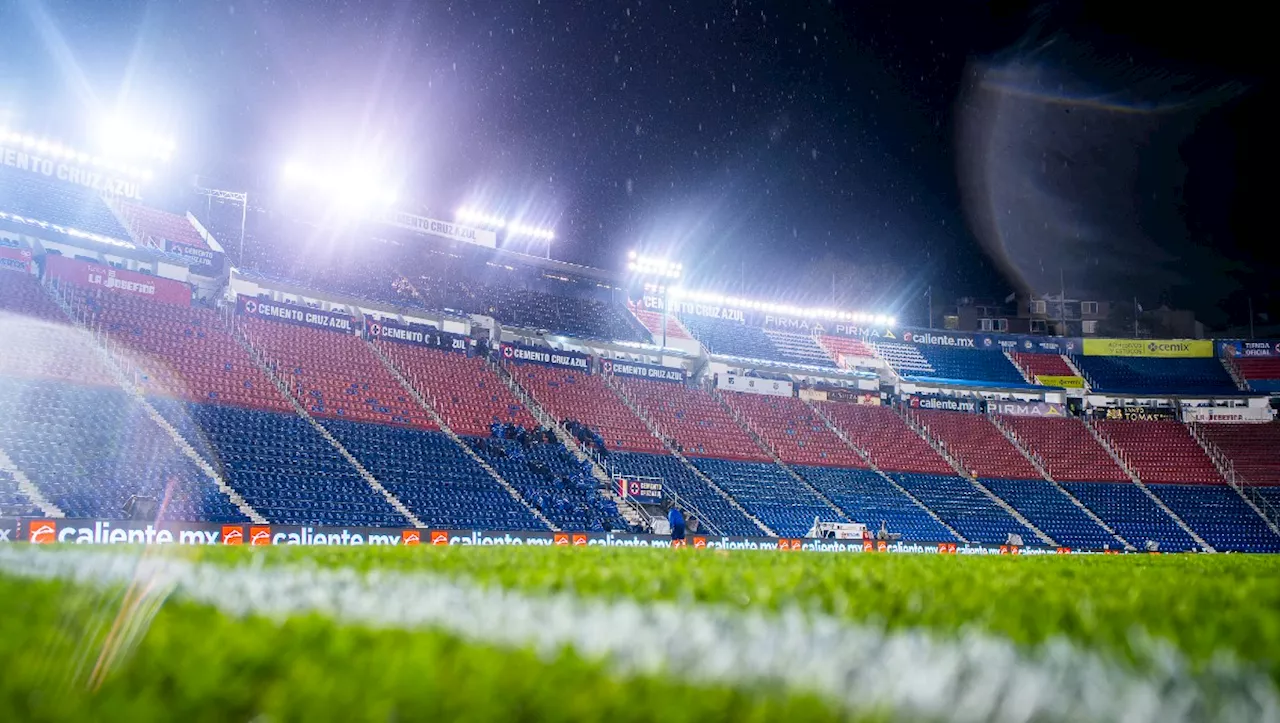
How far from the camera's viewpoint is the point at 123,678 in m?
2.96

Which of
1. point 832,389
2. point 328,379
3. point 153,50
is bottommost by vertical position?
point 328,379

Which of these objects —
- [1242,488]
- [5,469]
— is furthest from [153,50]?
[1242,488]

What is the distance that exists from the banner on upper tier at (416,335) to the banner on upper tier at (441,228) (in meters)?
5.52

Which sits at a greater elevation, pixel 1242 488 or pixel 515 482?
pixel 1242 488

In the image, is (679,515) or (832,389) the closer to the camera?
(679,515)

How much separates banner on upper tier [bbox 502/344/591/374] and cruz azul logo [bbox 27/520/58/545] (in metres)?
24.9

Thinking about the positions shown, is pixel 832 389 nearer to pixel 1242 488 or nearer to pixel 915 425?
pixel 915 425

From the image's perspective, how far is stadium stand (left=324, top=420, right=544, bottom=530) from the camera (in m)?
30.1

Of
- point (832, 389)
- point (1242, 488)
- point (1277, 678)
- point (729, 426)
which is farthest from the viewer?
point (832, 389)

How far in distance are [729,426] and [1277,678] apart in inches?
1695

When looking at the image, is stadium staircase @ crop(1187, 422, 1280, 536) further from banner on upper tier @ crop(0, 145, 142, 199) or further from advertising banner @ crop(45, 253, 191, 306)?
banner on upper tier @ crop(0, 145, 142, 199)

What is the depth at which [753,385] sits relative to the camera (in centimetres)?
5059

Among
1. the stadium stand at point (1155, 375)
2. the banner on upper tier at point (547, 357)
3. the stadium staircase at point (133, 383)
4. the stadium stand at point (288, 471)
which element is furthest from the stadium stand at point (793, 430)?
the stadium staircase at point (133, 383)

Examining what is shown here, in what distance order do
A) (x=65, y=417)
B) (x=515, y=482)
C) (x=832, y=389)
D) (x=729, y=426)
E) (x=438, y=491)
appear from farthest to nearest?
(x=832, y=389) → (x=729, y=426) → (x=515, y=482) → (x=438, y=491) → (x=65, y=417)
